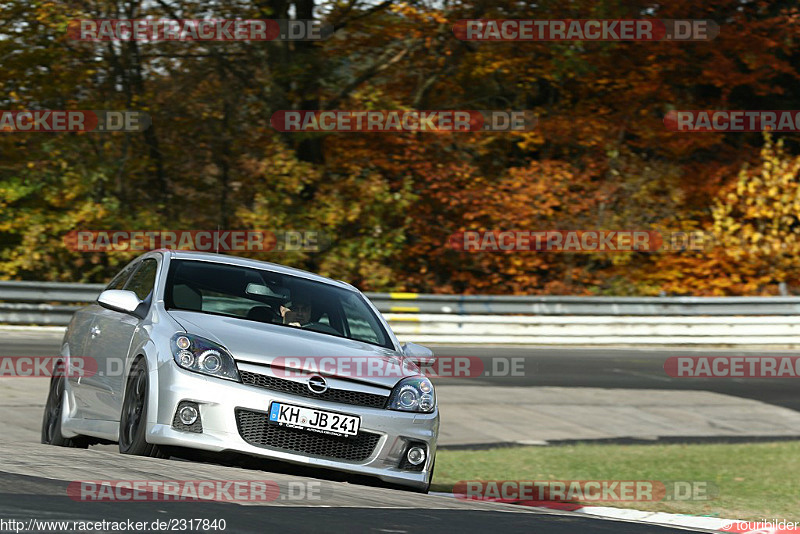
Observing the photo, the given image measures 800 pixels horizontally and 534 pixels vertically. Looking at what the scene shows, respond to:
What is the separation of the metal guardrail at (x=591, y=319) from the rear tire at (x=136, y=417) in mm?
15179

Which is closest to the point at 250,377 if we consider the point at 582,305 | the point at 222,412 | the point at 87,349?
the point at 222,412

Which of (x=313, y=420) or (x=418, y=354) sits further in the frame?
(x=418, y=354)

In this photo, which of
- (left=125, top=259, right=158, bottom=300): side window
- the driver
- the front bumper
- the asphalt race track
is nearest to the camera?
the asphalt race track

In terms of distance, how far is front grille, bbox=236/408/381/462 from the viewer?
6730 mm

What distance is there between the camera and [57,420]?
8.75m

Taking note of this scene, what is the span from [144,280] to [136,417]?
150 cm

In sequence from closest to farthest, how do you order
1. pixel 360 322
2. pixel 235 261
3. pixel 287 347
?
pixel 287 347 → pixel 360 322 → pixel 235 261

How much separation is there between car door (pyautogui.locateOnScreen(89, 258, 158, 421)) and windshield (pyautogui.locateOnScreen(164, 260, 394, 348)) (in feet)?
0.80

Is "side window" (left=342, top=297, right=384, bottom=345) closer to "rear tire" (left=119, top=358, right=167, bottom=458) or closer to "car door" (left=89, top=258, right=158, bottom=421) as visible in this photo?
"car door" (left=89, top=258, right=158, bottom=421)

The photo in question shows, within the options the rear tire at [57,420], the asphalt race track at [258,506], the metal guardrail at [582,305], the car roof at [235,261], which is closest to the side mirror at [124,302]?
the car roof at [235,261]

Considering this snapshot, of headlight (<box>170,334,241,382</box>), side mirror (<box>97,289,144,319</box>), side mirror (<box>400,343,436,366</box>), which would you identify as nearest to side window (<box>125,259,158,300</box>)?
side mirror (<box>97,289,144,319</box>)

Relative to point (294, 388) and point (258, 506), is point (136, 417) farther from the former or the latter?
point (258, 506)

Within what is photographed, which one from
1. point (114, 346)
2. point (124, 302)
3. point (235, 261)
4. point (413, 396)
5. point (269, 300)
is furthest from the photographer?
point (235, 261)

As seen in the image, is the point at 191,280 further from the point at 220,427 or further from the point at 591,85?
the point at 591,85
